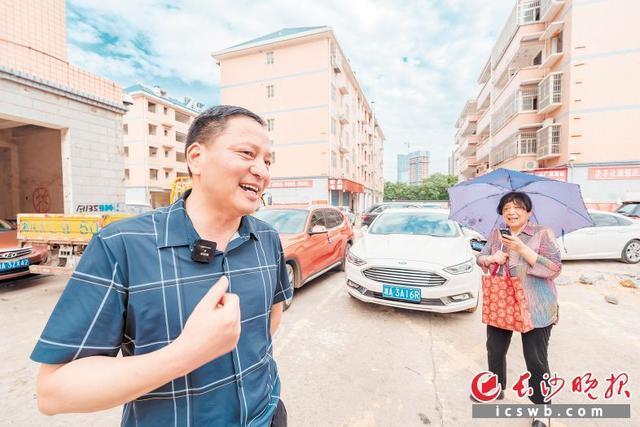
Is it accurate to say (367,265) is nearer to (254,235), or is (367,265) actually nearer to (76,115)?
(254,235)

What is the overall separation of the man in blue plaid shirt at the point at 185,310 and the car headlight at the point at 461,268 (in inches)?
124

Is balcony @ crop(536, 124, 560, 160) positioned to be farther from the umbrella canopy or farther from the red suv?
the umbrella canopy

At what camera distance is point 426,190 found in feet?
185

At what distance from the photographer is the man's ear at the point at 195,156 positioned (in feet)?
3.48

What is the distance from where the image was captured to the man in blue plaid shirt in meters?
0.71

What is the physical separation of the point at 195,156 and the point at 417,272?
11.2 feet

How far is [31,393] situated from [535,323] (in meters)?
4.06

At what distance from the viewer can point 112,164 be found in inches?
347

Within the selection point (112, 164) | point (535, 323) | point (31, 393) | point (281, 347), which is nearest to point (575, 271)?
point (535, 323)

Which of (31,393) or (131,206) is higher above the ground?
(131,206)

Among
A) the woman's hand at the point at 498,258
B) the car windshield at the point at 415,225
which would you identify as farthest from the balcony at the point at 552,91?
the woman's hand at the point at 498,258

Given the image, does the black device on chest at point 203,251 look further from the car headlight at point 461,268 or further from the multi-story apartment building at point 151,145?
the multi-story apartment building at point 151,145

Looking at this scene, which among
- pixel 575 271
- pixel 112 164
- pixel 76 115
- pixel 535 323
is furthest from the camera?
pixel 112 164

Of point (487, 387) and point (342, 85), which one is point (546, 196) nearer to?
point (487, 387)
